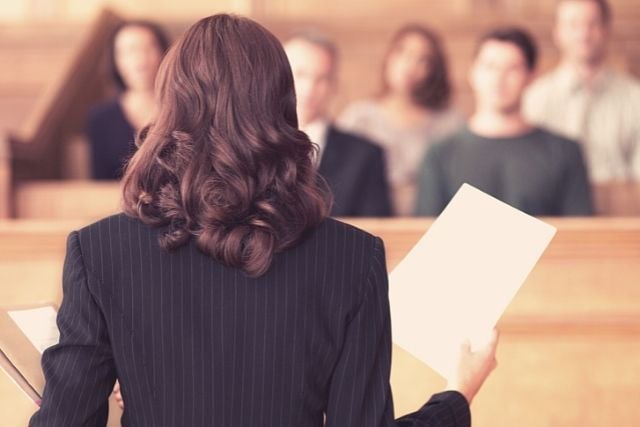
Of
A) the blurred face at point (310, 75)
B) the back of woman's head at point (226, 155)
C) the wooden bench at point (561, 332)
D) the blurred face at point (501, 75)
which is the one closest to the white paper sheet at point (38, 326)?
the back of woman's head at point (226, 155)

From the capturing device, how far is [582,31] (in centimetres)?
421

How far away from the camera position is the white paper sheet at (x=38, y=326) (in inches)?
54.1

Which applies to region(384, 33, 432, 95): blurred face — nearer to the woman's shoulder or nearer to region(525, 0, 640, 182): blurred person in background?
region(525, 0, 640, 182): blurred person in background

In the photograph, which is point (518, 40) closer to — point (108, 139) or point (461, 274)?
point (108, 139)

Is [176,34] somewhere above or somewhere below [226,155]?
below

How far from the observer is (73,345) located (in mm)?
1239

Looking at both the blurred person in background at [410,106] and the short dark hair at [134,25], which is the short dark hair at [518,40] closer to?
the blurred person in background at [410,106]

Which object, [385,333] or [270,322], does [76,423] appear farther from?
[385,333]

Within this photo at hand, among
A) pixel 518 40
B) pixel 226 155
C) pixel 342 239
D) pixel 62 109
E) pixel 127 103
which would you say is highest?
pixel 226 155

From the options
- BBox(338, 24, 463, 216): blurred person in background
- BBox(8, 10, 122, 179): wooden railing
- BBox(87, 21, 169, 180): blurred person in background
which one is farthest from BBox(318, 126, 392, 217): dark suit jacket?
BBox(8, 10, 122, 179): wooden railing

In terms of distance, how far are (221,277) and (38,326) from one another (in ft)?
1.02

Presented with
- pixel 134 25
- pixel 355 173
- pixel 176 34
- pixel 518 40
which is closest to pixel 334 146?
pixel 355 173

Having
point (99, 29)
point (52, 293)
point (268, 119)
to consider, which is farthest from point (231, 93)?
point (99, 29)

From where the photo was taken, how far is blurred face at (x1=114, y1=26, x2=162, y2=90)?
415 centimetres
